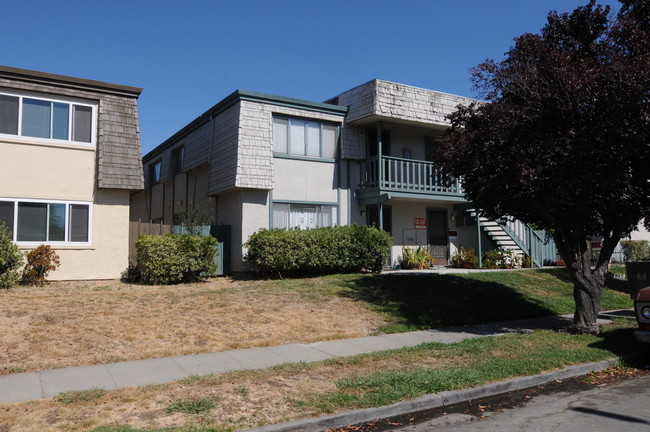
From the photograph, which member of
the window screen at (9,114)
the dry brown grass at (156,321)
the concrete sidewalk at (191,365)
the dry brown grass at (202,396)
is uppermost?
the window screen at (9,114)

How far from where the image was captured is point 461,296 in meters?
13.7

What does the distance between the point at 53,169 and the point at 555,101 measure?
12.8m

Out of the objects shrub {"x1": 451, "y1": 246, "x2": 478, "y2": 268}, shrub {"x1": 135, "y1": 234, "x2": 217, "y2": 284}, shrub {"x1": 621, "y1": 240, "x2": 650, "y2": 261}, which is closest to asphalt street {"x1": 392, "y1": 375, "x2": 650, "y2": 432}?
shrub {"x1": 135, "y1": 234, "x2": 217, "y2": 284}

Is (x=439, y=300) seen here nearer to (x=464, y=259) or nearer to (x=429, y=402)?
(x=429, y=402)

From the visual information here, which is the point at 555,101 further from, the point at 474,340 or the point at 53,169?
the point at 53,169

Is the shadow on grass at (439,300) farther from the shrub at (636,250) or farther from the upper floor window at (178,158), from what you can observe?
the shrub at (636,250)

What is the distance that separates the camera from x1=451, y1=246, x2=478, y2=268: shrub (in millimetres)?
20812

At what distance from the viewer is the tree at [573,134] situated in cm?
930

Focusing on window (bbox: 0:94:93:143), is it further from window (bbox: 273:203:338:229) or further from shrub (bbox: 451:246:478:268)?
shrub (bbox: 451:246:478:268)

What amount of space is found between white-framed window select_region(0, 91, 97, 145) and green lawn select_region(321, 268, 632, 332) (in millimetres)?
8296

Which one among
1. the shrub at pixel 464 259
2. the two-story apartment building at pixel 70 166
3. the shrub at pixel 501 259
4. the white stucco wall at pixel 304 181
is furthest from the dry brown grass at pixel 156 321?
the shrub at pixel 501 259

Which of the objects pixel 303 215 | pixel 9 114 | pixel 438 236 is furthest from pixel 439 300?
pixel 9 114

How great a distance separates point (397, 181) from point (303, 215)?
12.1 ft

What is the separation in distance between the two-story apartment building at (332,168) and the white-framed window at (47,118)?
12.7 ft
